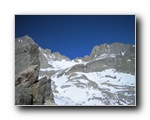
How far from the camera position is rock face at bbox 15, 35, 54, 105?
3656mm

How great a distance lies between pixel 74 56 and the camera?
3.72 m

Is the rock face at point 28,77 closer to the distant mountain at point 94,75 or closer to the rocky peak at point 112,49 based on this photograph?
the distant mountain at point 94,75

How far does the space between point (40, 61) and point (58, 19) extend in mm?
503

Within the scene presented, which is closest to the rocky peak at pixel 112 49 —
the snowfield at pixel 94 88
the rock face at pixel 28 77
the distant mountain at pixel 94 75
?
the distant mountain at pixel 94 75

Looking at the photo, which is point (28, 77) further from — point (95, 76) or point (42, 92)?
point (95, 76)

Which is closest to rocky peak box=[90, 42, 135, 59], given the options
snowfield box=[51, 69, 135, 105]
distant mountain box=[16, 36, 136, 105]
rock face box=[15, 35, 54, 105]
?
distant mountain box=[16, 36, 136, 105]

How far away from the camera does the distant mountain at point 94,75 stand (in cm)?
365

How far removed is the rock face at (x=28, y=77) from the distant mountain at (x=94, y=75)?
3 cm

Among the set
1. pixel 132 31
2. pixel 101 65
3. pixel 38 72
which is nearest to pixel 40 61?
pixel 38 72

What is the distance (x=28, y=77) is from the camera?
368cm

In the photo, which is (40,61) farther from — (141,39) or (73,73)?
(141,39)

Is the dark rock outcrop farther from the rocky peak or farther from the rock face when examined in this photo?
the rocky peak

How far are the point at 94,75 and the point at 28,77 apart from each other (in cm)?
72

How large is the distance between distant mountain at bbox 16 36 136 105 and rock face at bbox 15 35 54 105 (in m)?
0.03
